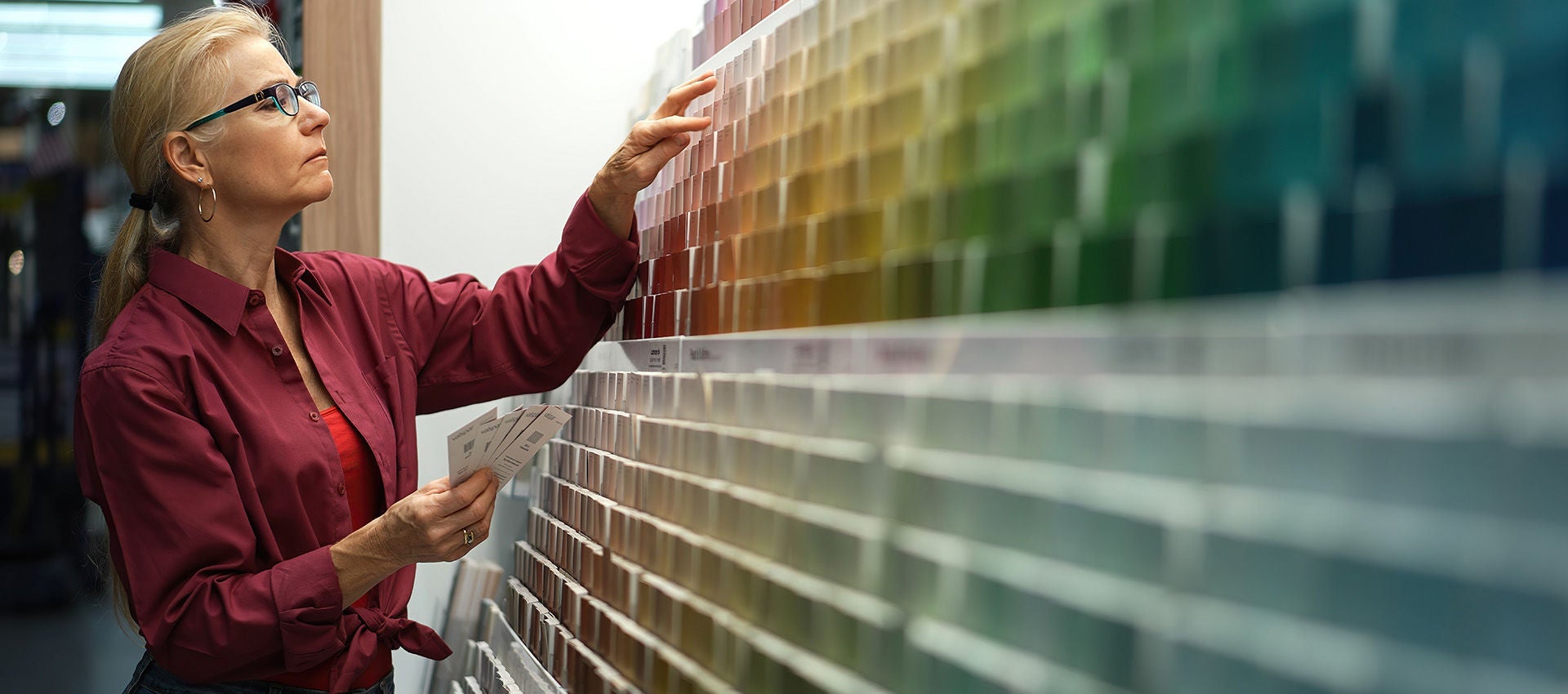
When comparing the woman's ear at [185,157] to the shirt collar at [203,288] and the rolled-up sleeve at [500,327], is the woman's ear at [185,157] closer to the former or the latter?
the shirt collar at [203,288]

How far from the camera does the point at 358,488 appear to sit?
1.58 metres

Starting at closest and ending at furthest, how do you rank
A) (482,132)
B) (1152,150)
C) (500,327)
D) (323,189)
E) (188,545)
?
(1152,150)
(188,545)
(323,189)
(500,327)
(482,132)

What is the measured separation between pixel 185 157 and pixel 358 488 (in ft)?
1.71

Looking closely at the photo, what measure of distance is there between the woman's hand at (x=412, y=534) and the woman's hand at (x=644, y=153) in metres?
0.42

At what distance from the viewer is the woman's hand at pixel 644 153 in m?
1.42

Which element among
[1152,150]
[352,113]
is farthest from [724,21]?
[352,113]

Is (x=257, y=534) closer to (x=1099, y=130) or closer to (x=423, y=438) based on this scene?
(x=423, y=438)

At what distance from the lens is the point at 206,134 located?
5.02 ft

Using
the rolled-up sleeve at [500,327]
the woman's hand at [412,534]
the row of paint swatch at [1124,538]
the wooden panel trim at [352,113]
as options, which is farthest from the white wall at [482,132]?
the row of paint swatch at [1124,538]

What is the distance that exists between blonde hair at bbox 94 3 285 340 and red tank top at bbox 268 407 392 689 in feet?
1.14

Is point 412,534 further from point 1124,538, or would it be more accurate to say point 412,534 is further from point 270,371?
point 1124,538

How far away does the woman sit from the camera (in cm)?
135

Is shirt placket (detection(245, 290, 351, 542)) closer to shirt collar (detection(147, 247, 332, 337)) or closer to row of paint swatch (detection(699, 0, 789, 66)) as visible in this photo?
shirt collar (detection(147, 247, 332, 337))

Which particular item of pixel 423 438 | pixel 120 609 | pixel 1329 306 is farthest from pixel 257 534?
pixel 1329 306
